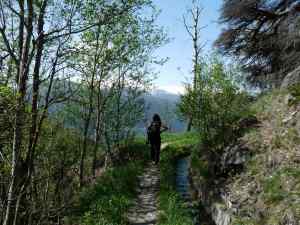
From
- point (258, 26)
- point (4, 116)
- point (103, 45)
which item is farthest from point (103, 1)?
point (258, 26)

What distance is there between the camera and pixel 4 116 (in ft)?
38.2

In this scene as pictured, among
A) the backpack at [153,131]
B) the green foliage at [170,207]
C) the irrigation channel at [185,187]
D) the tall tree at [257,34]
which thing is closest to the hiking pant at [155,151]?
the backpack at [153,131]

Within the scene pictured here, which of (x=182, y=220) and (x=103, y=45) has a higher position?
(x=103, y=45)

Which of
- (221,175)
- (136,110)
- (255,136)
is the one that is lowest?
(221,175)

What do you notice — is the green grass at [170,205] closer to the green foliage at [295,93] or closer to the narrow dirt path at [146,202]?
the narrow dirt path at [146,202]

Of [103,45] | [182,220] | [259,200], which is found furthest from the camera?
[103,45]

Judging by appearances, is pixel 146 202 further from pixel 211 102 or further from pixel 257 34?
pixel 257 34

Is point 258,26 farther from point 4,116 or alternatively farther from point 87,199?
point 4,116

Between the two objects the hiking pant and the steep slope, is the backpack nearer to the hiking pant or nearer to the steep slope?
the hiking pant

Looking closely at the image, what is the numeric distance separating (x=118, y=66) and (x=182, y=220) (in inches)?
573

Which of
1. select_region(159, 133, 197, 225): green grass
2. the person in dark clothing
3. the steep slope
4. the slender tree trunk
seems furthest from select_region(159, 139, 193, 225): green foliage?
the slender tree trunk

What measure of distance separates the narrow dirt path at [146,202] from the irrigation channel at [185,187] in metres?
1.06

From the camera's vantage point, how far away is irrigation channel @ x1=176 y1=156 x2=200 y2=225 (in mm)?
13575

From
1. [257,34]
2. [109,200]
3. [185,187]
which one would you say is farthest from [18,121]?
[257,34]
